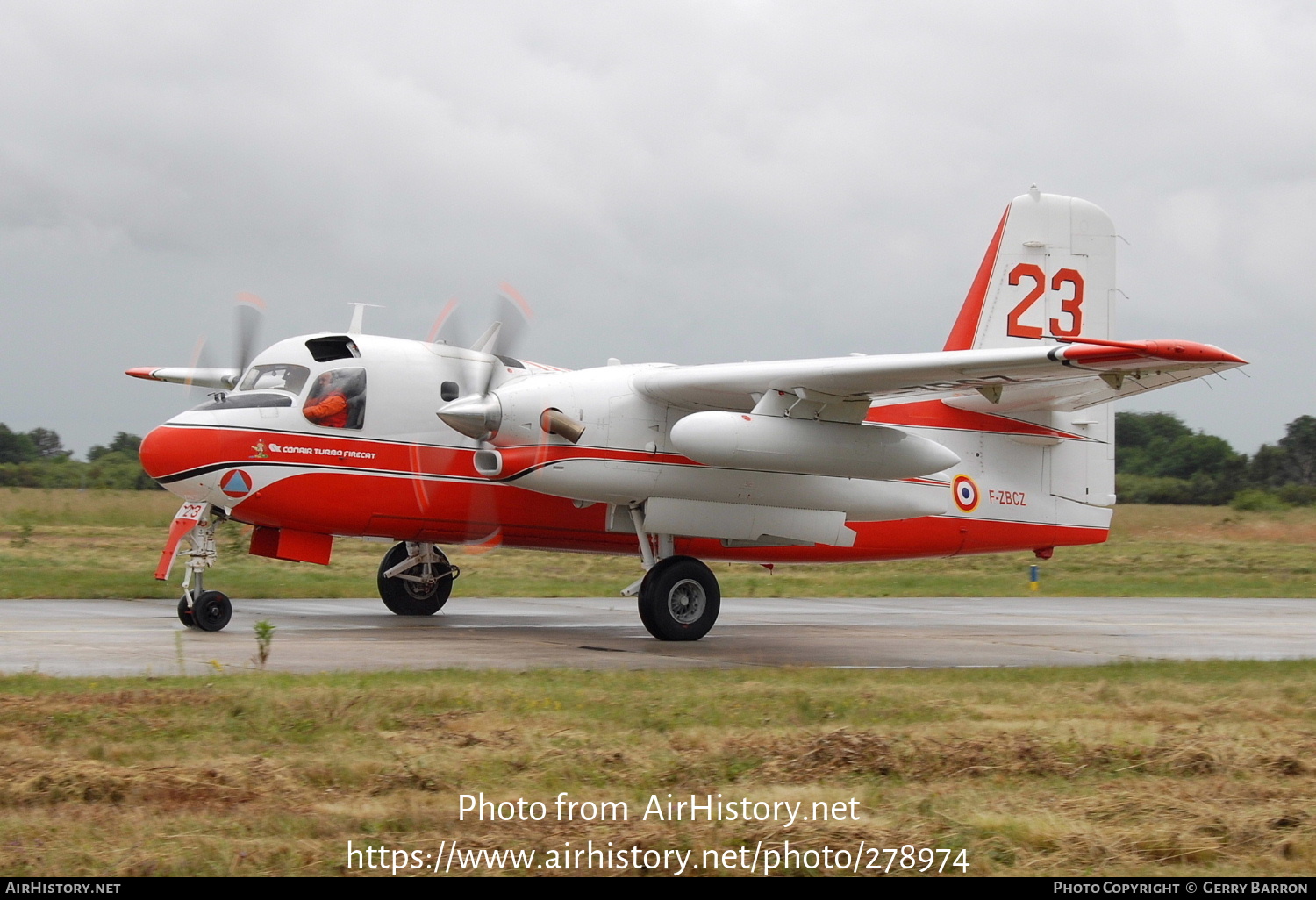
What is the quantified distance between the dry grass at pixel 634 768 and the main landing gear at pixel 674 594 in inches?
168

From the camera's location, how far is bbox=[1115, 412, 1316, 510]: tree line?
60219 mm

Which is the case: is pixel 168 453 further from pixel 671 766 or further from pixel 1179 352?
pixel 1179 352

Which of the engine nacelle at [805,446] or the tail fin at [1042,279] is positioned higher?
the tail fin at [1042,279]

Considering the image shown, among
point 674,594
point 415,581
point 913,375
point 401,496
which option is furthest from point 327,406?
point 913,375

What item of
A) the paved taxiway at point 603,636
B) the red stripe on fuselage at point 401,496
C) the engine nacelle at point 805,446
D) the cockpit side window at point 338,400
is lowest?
the paved taxiway at point 603,636

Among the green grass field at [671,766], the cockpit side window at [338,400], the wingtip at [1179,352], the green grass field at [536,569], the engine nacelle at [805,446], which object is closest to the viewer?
the green grass field at [671,766]

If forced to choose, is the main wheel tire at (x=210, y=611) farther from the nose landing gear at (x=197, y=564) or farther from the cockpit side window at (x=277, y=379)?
the cockpit side window at (x=277, y=379)

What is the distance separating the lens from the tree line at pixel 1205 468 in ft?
198

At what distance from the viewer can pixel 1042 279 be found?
18359 mm

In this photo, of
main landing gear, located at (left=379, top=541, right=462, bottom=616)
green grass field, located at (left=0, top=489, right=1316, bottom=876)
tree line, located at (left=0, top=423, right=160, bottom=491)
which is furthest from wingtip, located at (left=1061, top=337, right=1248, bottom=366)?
tree line, located at (left=0, top=423, right=160, bottom=491)

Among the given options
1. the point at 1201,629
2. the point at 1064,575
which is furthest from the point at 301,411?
the point at 1064,575

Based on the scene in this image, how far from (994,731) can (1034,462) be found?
34.3 feet

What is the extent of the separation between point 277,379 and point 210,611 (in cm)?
299

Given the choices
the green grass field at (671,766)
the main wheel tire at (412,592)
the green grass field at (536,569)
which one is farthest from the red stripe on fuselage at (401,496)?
the green grass field at (536,569)
